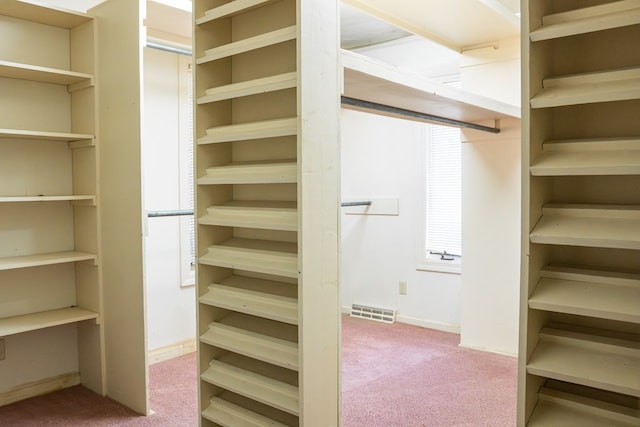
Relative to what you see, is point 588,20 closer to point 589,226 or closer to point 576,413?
point 589,226

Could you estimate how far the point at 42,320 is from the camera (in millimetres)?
2938

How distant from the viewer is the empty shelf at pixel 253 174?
1844 millimetres

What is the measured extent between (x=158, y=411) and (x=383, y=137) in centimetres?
315

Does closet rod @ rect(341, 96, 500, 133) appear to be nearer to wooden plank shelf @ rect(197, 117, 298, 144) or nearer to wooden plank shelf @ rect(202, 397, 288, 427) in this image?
wooden plank shelf @ rect(197, 117, 298, 144)

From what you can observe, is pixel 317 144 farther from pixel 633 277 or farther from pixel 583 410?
pixel 583 410

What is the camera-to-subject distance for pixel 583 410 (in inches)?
56.6

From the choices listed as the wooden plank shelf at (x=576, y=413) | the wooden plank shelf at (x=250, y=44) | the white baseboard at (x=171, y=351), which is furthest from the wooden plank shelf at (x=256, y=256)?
the white baseboard at (x=171, y=351)

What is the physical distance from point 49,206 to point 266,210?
6.19ft

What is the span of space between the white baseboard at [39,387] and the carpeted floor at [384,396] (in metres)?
0.06

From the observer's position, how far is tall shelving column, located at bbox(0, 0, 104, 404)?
2980 millimetres

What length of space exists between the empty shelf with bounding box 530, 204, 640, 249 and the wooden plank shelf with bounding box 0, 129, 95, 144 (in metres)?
2.58

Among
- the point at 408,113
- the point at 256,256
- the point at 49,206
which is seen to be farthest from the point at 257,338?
the point at 49,206

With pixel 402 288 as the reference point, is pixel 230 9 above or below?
above

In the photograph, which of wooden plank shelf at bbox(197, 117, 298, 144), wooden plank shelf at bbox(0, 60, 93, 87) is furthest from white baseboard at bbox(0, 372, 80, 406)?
wooden plank shelf at bbox(197, 117, 298, 144)
